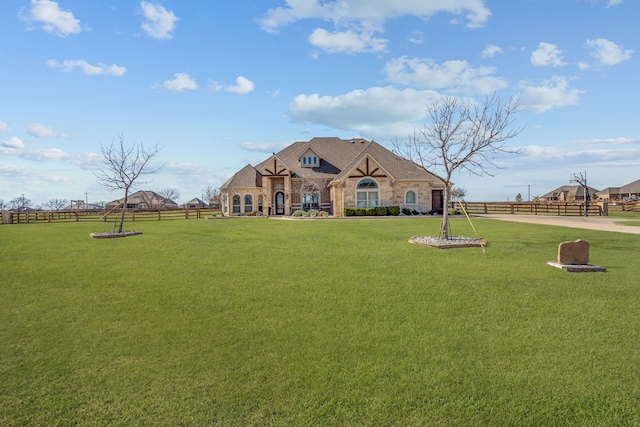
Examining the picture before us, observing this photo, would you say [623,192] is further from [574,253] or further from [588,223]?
[574,253]

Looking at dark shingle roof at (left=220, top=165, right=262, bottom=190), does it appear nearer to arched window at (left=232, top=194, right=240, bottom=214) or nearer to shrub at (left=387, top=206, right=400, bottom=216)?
arched window at (left=232, top=194, right=240, bottom=214)

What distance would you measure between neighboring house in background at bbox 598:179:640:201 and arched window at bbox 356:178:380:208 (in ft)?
232

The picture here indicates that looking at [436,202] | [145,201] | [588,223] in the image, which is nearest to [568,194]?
[436,202]

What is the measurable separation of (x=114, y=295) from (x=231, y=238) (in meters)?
9.09

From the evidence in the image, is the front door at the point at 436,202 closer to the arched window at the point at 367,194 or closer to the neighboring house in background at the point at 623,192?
the arched window at the point at 367,194

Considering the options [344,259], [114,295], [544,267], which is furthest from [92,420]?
[544,267]

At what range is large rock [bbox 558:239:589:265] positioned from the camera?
463 inches

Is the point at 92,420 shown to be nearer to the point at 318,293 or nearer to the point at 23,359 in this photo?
the point at 23,359

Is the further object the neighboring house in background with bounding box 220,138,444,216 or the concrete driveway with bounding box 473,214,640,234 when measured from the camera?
the neighboring house in background with bounding box 220,138,444,216

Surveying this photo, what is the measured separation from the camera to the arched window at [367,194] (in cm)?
3781

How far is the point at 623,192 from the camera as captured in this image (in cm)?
8900

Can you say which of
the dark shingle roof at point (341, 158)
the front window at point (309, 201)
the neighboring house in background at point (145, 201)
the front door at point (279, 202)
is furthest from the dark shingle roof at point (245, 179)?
the neighboring house in background at point (145, 201)

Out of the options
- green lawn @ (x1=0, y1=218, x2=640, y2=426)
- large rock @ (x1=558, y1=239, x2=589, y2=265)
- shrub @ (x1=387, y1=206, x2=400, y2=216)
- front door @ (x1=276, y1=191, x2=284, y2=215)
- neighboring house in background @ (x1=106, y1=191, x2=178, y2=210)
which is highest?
neighboring house in background @ (x1=106, y1=191, x2=178, y2=210)

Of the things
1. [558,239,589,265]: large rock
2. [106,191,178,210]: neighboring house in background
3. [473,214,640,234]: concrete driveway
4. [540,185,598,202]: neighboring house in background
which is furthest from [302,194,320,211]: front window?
[540,185,598,202]: neighboring house in background
